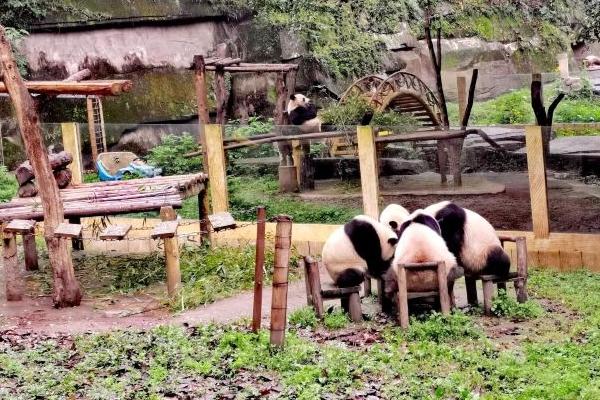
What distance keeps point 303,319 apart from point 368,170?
12.6ft

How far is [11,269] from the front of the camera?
941cm

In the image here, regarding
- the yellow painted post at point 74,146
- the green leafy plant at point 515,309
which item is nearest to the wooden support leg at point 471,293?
the green leafy plant at point 515,309

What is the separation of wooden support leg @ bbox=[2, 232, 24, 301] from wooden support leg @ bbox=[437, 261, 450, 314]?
463cm

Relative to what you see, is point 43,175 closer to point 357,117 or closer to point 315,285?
point 315,285

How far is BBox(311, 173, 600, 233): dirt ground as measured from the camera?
1009 cm

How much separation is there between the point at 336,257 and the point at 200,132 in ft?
15.6

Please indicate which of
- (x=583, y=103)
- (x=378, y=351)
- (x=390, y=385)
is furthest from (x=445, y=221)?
(x=583, y=103)

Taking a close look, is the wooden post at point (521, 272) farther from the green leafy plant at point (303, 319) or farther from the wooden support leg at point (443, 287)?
the green leafy plant at point (303, 319)

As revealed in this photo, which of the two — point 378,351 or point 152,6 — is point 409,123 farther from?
point 152,6

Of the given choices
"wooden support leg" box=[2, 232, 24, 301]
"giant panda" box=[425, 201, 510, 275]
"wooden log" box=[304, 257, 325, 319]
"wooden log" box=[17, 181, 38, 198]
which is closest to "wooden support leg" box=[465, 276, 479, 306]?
"giant panda" box=[425, 201, 510, 275]

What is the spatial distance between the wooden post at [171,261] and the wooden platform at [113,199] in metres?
0.25

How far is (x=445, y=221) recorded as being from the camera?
8352 mm

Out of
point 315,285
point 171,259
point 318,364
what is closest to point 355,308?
point 315,285

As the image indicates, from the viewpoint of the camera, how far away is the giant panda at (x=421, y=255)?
7.67m
